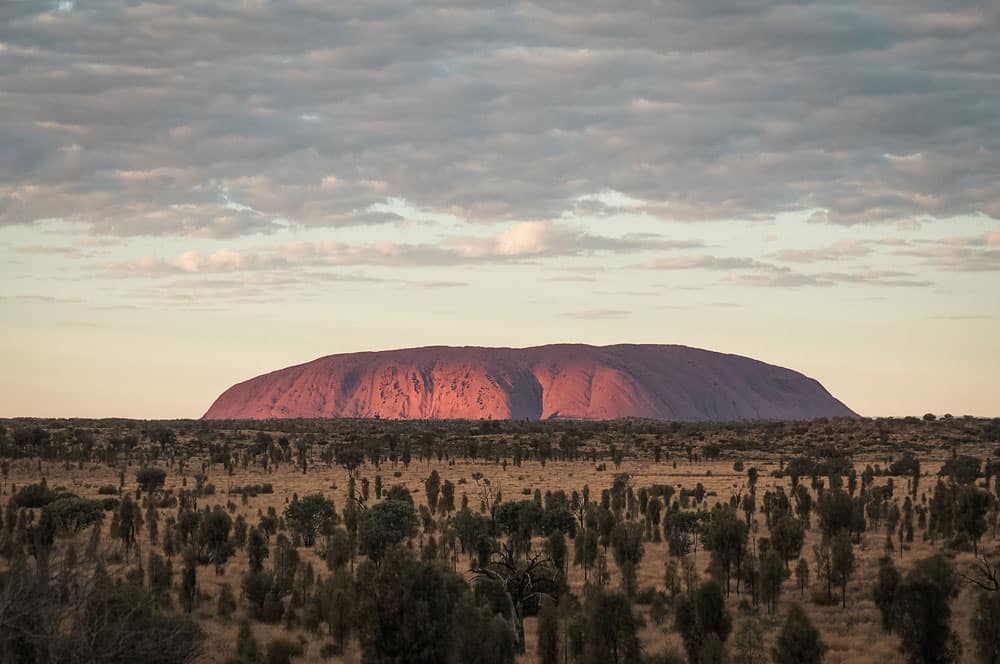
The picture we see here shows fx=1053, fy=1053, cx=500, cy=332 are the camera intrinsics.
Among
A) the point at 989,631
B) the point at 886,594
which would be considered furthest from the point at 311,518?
the point at 989,631

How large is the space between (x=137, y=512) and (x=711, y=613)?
26.6 meters

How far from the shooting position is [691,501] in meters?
49.2

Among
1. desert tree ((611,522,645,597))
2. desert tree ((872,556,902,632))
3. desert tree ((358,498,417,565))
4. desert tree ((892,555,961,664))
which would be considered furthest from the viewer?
desert tree ((358,498,417,565))

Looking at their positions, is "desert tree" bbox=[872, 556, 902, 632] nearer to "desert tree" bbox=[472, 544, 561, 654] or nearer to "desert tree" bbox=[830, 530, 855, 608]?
"desert tree" bbox=[830, 530, 855, 608]

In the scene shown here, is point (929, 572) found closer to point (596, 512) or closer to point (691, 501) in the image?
point (596, 512)

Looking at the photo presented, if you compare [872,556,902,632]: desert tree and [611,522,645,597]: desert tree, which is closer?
[872,556,902,632]: desert tree

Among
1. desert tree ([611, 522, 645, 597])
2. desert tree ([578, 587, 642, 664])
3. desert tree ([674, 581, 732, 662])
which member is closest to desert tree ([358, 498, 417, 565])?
desert tree ([611, 522, 645, 597])

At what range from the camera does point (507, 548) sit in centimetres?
2584

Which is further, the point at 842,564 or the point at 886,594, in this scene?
the point at 842,564

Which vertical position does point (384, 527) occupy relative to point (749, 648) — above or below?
above

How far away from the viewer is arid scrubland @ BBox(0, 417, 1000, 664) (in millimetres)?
21672

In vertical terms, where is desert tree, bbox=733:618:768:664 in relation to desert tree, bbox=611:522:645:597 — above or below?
below

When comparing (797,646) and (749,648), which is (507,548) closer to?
(749,648)

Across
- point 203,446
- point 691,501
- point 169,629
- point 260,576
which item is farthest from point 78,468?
point 169,629
